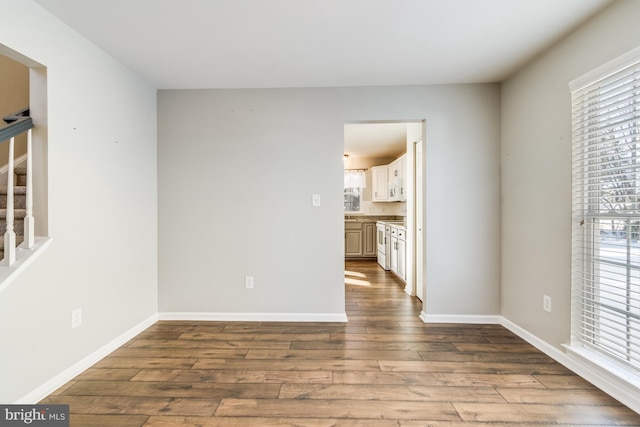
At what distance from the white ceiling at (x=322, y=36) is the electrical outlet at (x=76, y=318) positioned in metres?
1.95

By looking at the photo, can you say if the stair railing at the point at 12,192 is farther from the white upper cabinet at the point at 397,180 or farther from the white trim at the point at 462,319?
the white upper cabinet at the point at 397,180

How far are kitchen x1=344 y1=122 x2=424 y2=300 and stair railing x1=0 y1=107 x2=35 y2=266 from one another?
9.43ft

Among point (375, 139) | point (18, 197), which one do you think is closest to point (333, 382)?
point (18, 197)

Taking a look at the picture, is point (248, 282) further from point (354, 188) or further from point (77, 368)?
point (354, 188)

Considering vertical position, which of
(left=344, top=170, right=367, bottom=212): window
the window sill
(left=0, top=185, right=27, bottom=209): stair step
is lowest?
the window sill

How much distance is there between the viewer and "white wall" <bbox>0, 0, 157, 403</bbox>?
1663 mm

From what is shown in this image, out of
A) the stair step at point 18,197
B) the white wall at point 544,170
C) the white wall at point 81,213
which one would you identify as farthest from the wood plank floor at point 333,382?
the stair step at point 18,197

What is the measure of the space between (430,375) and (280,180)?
209 cm

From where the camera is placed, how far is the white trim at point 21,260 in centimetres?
155

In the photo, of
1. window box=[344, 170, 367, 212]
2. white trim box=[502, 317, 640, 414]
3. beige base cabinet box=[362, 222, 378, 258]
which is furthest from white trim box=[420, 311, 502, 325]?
window box=[344, 170, 367, 212]

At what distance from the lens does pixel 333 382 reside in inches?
75.0

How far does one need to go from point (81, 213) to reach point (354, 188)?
570cm

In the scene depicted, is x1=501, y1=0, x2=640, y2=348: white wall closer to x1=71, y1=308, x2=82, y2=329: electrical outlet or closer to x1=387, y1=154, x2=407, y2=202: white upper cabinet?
x1=387, y1=154, x2=407, y2=202: white upper cabinet

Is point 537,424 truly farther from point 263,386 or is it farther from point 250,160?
point 250,160
